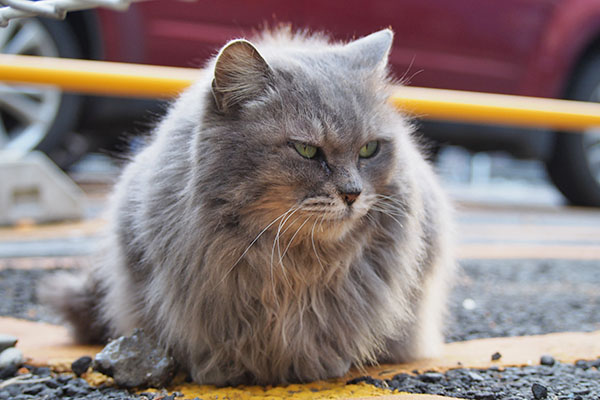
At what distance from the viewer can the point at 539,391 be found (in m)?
1.70

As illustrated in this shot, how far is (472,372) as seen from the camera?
1925mm

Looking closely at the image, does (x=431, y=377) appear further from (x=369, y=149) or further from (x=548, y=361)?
(x=369, y=149)

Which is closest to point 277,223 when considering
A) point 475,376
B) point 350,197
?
point 350,197

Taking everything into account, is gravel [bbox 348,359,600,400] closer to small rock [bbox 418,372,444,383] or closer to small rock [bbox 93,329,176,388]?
small rock [bbox 418,372,444,383]

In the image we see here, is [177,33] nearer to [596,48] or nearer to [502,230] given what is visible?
[502,230]

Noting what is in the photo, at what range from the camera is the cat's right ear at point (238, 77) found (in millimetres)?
1708

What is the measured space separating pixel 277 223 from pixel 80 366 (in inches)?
30.3

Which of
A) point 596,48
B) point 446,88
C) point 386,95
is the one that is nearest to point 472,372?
point 386,95

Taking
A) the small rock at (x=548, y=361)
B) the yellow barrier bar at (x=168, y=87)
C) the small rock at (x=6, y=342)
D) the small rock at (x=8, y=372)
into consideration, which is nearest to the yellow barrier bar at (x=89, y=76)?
the yellow barrier bar at (x=168, y=87)

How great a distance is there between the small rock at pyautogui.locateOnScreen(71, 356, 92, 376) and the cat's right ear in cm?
87

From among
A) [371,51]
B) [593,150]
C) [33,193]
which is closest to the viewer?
[371,51]

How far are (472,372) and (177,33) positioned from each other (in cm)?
344

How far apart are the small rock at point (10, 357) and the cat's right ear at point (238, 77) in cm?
98

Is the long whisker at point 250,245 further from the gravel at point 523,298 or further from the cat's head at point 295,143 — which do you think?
the gravel at point 523,298
